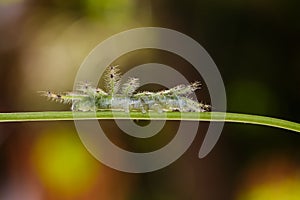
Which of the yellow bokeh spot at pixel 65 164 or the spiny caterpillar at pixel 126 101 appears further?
the yellow bokeh spot at pixel 65 164

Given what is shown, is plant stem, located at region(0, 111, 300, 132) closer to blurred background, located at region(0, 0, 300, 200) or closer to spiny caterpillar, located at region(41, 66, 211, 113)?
spiny caterpillar, located at region(41, 66, 211, 113)

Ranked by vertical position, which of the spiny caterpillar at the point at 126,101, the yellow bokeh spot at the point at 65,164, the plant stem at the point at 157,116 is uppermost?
the spiny caterpillar at the point at 126,101

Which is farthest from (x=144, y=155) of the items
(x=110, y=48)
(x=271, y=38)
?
(x=271, y=38)

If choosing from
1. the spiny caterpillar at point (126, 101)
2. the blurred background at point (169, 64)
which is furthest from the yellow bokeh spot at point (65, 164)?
the spiny caterpillar at point (126, 101)

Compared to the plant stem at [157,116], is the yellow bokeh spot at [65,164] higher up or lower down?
lower down

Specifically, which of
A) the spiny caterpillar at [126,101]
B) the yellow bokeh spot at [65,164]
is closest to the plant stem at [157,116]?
the spiny caterpillar at [126,101]

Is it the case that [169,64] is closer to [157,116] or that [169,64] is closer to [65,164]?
[65,164]

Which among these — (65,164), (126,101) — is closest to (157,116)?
(126,101)

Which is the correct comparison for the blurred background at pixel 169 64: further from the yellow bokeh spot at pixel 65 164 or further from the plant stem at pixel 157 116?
the plant stem at pixel 157 116

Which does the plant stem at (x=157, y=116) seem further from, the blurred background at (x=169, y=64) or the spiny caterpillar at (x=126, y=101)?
the blurred background at (x=169, y=64)
